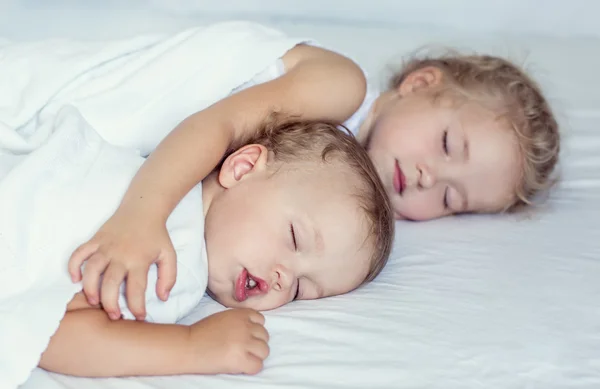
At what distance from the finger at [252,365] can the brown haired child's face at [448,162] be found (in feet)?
1.95

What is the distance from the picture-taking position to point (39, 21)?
6.97 ft

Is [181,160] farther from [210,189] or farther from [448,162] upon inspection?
[448,162]

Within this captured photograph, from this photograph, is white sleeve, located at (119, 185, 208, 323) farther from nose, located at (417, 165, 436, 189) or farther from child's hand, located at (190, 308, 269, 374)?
nose, located at (417, 165, 436, 189)

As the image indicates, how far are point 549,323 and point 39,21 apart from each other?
1575mm

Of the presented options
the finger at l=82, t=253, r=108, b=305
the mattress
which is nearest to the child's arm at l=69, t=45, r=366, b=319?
the finger at l=82, t=253, r=108, b=305

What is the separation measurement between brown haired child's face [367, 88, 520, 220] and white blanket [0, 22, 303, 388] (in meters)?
0.29

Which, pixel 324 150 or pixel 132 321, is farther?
pixel 324 150

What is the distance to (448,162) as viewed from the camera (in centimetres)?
151

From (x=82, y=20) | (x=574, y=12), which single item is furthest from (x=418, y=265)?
(x=574, y=12)

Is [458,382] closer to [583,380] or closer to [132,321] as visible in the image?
[583,380]

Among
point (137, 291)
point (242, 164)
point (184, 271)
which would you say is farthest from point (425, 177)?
point (137, 291)

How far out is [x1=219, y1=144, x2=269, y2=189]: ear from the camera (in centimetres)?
118

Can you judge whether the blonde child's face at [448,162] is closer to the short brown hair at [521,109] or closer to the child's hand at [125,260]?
the short brown hair at [521,109]

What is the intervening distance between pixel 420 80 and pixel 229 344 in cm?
87
